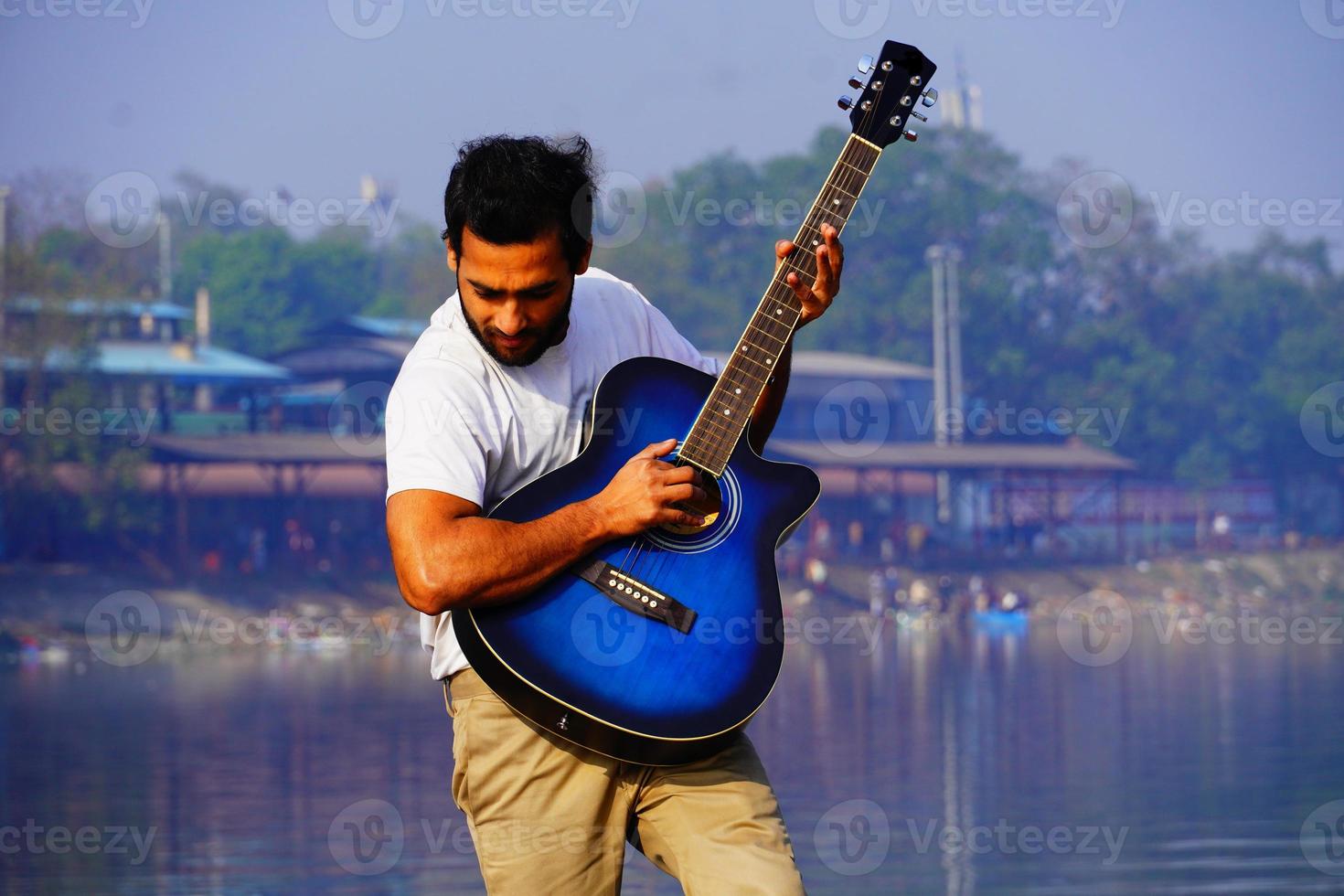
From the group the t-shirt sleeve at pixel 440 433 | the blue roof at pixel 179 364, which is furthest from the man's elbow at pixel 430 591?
the blue roof at pixel 179 364

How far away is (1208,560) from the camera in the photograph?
4281 cm

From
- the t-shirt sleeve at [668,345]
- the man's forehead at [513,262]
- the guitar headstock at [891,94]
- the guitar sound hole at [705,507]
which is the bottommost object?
the guitar sound hole at [705,507]

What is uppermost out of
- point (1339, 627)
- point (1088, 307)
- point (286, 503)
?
point (1088, 307)

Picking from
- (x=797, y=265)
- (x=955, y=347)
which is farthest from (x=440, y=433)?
(x=955, y=347)

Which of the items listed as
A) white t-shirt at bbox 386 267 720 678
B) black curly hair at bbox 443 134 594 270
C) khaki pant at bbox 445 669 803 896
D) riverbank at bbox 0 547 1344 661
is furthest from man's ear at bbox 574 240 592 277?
riverbank at bbox 0 547 1344 661

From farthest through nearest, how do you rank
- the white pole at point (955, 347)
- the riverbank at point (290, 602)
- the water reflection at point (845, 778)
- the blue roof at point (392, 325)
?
the white pole at point (955, 347) < the blue roof at point (392, 325) < the riverbank at point (290, 602) < the water reflection at point (845, 778)

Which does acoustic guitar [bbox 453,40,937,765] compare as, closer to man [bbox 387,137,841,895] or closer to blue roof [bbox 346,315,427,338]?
man [bbox 387,137,841,895]

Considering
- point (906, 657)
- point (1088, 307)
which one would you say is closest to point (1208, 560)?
point (1088, 307)

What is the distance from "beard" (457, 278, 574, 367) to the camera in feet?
8.64

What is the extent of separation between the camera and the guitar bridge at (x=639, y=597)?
8.72ft

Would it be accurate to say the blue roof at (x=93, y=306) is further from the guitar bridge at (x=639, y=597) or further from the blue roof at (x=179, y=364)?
the guitar bridge at (x=639, y=597)

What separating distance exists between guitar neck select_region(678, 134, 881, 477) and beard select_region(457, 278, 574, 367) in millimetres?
264

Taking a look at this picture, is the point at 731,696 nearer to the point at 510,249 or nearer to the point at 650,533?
the point at 650,533

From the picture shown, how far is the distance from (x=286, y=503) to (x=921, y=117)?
31685mm
